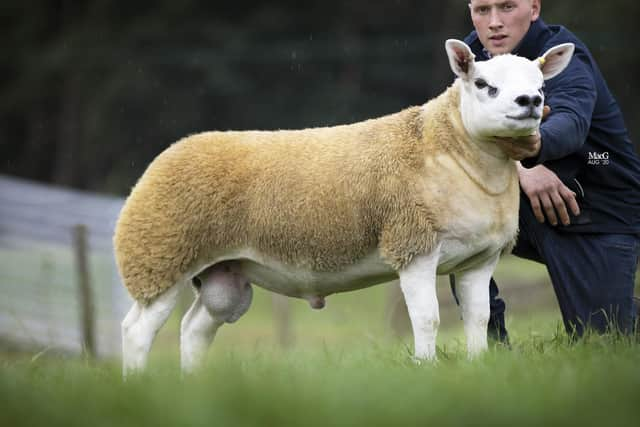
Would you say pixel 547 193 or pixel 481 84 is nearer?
pixel 481 84

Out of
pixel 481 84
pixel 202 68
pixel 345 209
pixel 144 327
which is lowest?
pixel 202 68

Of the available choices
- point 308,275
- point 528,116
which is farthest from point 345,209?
point 528,116

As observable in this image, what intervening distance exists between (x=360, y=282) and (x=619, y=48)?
1379 centimetres

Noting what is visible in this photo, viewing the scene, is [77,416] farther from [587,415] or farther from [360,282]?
[360,282]

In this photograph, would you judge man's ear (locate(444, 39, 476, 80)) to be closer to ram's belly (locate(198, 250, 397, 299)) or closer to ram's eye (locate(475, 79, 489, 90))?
ram's eye (locate(475, 79, 489, 90))

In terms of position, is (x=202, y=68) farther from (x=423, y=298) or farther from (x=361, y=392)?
(x=361, y=392)

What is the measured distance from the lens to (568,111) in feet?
14.1

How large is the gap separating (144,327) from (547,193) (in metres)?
1.97

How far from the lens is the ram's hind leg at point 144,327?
4.64 metres

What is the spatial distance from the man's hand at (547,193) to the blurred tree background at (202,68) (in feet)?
43.0

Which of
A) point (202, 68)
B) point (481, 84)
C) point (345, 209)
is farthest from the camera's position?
point (202, 68)

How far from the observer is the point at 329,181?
4.43m

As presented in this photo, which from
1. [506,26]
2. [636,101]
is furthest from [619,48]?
[506,26]

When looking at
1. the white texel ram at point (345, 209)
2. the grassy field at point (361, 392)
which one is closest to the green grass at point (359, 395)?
the grassy field at point (361, 392)
